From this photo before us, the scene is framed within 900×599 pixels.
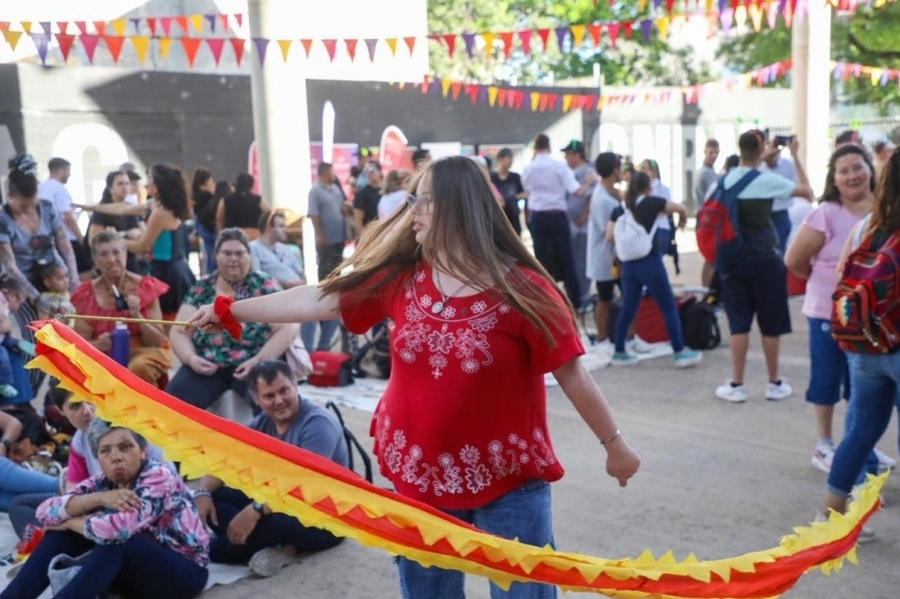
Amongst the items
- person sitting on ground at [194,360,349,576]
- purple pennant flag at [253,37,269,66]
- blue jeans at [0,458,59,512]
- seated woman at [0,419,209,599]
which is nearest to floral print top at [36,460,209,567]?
seated woman at [0,419,209,599]

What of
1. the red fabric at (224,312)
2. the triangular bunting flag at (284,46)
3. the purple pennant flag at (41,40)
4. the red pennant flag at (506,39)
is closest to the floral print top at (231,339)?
the red fabric at (224,312)

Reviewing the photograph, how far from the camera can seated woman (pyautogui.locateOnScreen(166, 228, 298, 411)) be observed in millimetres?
5957

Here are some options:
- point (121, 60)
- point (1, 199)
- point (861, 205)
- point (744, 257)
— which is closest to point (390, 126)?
point (121, 60)

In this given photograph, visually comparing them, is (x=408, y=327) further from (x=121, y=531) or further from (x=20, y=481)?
(x=20, y=481)

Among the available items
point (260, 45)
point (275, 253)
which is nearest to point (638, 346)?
point (275, 253)

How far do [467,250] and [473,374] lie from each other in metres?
0.33

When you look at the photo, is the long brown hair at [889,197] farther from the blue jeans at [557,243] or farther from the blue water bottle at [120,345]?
the blue jeans at [557,243]

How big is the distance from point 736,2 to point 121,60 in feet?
44.1

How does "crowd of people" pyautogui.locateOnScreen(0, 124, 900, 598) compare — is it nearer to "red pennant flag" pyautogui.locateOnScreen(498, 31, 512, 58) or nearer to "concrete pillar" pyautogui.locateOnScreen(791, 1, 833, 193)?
"red pennant flag" pyautogui.locateOnScreen(498, 31, 512, 58)

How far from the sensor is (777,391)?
24.1 feet

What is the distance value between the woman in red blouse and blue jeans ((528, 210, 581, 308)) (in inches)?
311

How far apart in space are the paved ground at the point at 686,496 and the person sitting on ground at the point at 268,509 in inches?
4.1

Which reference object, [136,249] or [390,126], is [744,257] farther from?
[390,126]

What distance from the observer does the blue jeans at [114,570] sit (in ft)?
13.3
